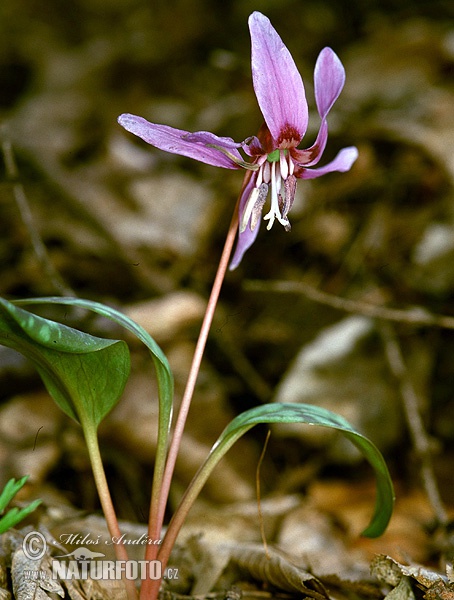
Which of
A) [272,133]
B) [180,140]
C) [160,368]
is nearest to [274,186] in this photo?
[272,133]

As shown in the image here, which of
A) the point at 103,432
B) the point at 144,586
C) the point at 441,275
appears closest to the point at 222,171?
the point at 441,275

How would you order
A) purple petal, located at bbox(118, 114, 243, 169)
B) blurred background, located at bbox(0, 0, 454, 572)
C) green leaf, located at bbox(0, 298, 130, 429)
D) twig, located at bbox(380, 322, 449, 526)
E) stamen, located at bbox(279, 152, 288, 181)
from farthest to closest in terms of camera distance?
1. blurred background, located at bbox(0, 0, 454, 572)
2. twig, located at bbox(380, 322, 449, 526)
3. stamen, located at bbox(279, 152, 288, 181)
4. purple petal, located at bbox(118, 114, 243, 169)
5. green leaf, located at bbox(0, 298, 130, 429)

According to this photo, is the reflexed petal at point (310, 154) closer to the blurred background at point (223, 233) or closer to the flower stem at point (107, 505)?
the flower stem at point (107, 505)

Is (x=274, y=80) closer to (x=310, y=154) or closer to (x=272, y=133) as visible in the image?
(x=272, y=133)

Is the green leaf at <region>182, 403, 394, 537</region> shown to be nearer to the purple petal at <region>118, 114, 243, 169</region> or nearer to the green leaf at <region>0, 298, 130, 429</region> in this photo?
the green leaf at <region>0, 298, 130, 429</region>

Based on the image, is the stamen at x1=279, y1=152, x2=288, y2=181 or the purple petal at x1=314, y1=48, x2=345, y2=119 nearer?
the purple petal at x1=314, y1=48, x2=345, y2=119

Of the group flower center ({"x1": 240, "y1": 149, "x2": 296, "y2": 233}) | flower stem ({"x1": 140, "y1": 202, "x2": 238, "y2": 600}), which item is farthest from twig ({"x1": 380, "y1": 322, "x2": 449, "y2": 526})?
flower center ({"x1": 240, "y1": 149, "x2": 296, "y2": 233})
